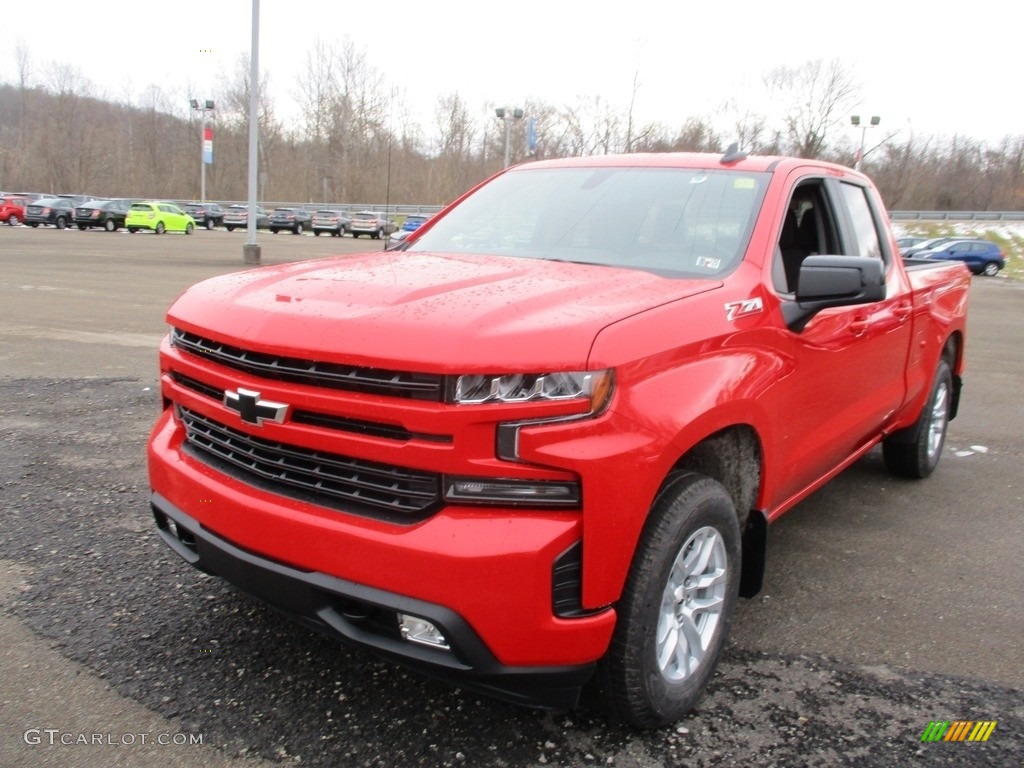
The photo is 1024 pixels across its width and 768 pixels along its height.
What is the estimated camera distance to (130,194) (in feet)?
303

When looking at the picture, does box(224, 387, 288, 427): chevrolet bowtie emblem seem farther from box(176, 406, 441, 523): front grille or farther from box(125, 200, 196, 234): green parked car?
box(125, 200, 196, 234): green parked car

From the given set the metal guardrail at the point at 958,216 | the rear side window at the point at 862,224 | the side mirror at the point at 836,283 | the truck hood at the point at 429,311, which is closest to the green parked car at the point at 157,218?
the rear side window at the point at 862,224

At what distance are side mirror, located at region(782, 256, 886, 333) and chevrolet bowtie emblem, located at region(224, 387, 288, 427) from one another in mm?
1871

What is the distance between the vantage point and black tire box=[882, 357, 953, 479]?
537 centimetres

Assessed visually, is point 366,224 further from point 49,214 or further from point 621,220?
point 621,220

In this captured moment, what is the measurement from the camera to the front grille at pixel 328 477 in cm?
232

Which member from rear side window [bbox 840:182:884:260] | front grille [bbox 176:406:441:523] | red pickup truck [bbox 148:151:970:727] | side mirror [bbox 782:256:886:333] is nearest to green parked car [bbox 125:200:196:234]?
rear side window [bbox 840:182:884:260]

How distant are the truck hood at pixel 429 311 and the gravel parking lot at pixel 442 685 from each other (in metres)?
1.21

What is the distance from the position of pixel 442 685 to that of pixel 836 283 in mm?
1998

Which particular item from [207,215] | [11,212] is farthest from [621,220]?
[207,215]

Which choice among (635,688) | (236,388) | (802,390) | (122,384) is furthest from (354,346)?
(122,384)

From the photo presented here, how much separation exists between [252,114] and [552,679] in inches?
912

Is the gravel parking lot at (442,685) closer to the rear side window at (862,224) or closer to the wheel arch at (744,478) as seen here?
the wheel arch at (744,478)

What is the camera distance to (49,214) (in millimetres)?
40969
